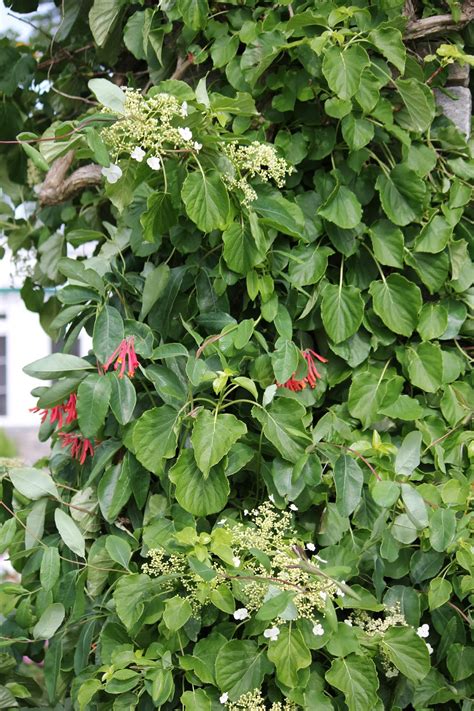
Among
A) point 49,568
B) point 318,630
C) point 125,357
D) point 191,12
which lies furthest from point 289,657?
point 191,12

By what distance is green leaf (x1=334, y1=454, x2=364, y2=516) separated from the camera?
1.20 m

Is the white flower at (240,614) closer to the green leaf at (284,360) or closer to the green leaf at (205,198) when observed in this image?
the green leaf at (284,360)

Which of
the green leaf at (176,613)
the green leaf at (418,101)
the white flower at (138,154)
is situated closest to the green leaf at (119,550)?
the green leaf at (176,613)

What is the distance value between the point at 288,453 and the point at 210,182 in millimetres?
396

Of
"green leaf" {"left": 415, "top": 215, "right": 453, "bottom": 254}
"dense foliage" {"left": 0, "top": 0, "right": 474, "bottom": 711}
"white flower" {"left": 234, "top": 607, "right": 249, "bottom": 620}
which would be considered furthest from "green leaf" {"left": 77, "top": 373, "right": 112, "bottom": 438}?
"green leaf" {"left": 415, "top": 215, "right": 453, "bottom": 254}

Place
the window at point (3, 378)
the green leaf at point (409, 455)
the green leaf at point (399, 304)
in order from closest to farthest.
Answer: the green leaf at point (409, 455), the green leaf at point (399, 304), the window at point (3, 378)

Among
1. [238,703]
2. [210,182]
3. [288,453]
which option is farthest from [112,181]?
[238,703]

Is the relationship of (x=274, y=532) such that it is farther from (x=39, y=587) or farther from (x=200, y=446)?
(x=39, y=587)

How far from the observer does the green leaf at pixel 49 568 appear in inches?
49.1

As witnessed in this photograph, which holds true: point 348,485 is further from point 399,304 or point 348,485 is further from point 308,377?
point 399,304

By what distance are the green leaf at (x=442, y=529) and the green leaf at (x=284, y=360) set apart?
0.29 meters

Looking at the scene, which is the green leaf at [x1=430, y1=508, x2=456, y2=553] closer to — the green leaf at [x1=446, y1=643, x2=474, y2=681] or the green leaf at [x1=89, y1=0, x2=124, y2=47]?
the green leaf at [x1=446, y1=643, x2=474, y2=681]

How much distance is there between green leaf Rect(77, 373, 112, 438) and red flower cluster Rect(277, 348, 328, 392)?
0.26 metres

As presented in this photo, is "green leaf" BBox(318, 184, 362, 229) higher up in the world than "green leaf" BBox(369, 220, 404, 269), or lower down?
higher up
